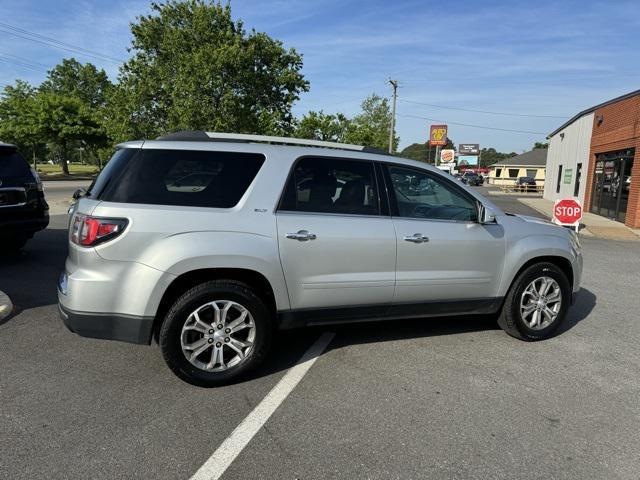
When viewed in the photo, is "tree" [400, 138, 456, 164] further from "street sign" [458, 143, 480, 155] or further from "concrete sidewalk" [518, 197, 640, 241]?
"concrete sidewalk" [518, 197, 640, 241]

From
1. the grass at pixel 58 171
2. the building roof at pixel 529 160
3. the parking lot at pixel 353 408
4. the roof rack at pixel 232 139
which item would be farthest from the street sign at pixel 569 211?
the building roof at pixel 529 160

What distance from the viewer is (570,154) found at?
25.1m

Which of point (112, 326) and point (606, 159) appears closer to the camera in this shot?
point (112, 326)

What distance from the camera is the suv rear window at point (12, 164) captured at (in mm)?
6656

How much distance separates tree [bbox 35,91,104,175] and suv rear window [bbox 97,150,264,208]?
40.9 m

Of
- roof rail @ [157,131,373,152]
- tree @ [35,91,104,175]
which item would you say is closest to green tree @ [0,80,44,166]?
tree @ [35,91,104,175]

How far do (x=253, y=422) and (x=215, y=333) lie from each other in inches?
28.8

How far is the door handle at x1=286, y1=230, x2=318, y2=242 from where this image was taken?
3.52 m

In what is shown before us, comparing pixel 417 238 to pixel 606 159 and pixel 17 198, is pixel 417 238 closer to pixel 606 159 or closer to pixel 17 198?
pixel 17 198

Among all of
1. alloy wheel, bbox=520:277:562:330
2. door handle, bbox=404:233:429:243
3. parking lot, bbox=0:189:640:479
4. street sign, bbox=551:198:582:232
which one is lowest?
parking lot, bbox=0:189:640:479

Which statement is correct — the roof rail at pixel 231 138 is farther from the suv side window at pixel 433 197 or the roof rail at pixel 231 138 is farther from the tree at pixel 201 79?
the tree at pixel 201 79

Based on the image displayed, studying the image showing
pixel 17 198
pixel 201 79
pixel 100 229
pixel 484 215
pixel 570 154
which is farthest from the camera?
pixel 570 154

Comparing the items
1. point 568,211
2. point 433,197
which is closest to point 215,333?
point 433,197

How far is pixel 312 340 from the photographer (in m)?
4.45
